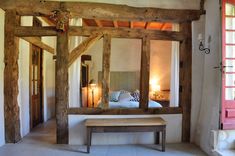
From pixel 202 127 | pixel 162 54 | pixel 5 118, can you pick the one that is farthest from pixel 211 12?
pixel 5 118

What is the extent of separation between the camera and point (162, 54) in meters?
7.89

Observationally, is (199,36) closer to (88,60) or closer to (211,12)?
(211,12)

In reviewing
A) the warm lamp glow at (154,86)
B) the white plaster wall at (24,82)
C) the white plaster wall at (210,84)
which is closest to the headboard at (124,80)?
the warm lamp glow at (154,86)

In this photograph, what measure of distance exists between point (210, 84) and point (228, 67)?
0.56 m

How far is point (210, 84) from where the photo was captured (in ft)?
13.7

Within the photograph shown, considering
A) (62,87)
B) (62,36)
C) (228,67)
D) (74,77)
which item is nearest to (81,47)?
(62,36)

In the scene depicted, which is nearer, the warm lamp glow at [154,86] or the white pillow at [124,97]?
the white pillow at [124,97]

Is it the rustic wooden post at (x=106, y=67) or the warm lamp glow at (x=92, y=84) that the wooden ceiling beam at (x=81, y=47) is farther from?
the warm lamp glow at (x=92, y=84)

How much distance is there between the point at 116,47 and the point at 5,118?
14.6 ft

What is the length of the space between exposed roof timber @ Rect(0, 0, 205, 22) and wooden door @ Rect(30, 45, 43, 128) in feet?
5.33

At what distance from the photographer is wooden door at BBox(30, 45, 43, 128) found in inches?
228

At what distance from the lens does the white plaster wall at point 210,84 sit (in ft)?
12.7

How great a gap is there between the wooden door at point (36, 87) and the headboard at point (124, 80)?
2063 millimetres

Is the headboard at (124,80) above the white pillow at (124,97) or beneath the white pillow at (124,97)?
above
